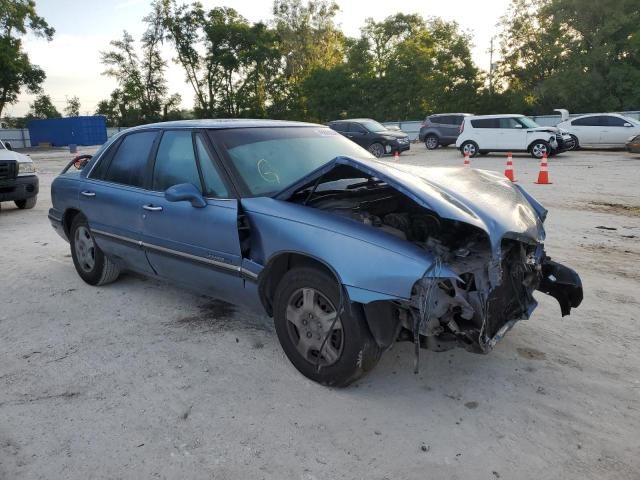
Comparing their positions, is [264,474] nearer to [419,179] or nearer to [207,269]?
[207,269]

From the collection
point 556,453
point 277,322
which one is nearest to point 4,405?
point 277,322

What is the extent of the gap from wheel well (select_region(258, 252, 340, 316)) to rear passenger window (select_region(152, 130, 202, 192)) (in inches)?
35.6

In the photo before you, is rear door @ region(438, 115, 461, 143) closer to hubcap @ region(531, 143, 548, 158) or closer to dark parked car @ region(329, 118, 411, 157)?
dark parked car @ region(329, 118, 411, 157)

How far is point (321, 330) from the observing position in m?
3.01

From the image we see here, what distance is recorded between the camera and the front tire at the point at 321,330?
2822 mm

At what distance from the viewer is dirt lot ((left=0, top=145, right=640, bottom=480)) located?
2.43 meters

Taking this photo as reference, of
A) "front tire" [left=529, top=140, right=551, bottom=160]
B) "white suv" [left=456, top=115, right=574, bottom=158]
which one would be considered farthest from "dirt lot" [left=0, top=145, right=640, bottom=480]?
"white suv" [left=456, top=115, right=574, bottom=158]

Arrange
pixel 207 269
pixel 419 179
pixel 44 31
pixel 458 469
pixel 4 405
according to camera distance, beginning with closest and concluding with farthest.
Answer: pixel 458 469 → pixel 4 405 → pixel 419 179 → pixel 207 269 → pixel 44 31

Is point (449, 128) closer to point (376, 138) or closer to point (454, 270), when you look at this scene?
point (376, 138)

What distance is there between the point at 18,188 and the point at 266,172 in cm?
796

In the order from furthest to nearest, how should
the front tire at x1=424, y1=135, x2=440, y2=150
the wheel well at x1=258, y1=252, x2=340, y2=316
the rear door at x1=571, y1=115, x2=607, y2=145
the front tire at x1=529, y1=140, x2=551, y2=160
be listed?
the front tire at x1=424, y1=135, x2=440, y2=150 → the rear door at x1=571, y1=115, x2=607, y2=145 → the front tire at x1=529, y1=140, x2=551, y2=160 → the wheel well at x1=258, y1=252, x2=340, y2=316

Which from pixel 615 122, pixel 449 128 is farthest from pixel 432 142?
pixel 615 122

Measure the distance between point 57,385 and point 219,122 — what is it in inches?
88.1

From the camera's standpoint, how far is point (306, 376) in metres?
3.14
